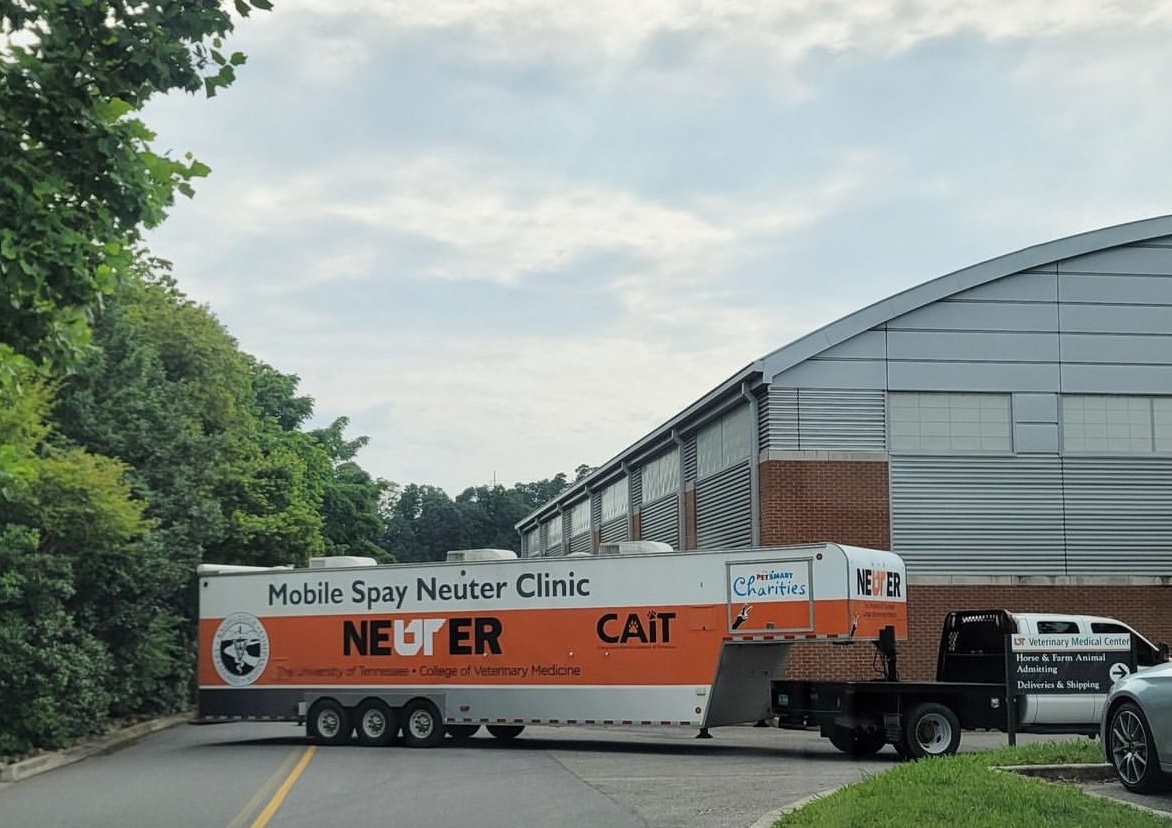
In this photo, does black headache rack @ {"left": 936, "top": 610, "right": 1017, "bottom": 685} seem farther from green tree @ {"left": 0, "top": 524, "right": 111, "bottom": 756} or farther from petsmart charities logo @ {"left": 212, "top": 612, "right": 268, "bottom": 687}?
green tree @ {"left": 0, "top": 524, "right": 111, "bottom": 756}

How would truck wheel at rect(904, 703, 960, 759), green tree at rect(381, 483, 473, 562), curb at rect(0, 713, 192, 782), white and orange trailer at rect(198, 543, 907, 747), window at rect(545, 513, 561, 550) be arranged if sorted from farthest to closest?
1. green tree at rect(381, 483, 473, 562)
2. window at rect(545, 513, 561, 550)
3. white and orange trailer at rect(198, 543, 907, 747)
4. curb at rect(0, 713, 192, 782)
5. truck wheel at rect(904, 703, 960, 759)

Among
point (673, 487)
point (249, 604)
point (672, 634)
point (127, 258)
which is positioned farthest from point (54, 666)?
point (673, 487)

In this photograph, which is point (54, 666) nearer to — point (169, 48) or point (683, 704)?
point (683, 704)

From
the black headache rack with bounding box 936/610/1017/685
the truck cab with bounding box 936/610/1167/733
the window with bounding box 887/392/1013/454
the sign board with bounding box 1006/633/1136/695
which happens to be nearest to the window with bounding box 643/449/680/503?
the window with bounding box 887/392/1013/454

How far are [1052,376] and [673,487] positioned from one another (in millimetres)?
11019

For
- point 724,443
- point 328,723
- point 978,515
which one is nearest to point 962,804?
point 328,723

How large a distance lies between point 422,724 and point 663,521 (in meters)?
16.2

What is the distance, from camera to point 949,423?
32281 millimetres

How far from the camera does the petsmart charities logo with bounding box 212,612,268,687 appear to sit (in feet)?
88.2

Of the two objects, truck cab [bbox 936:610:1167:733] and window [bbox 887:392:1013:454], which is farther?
window [bbox 887:392:1013:454]

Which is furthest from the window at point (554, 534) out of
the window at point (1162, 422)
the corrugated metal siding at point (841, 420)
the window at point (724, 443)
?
the window at point (1162, 422)

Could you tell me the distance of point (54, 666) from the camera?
980 inches

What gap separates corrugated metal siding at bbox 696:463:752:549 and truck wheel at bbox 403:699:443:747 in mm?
9211

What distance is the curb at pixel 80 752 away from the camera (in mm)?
21828
